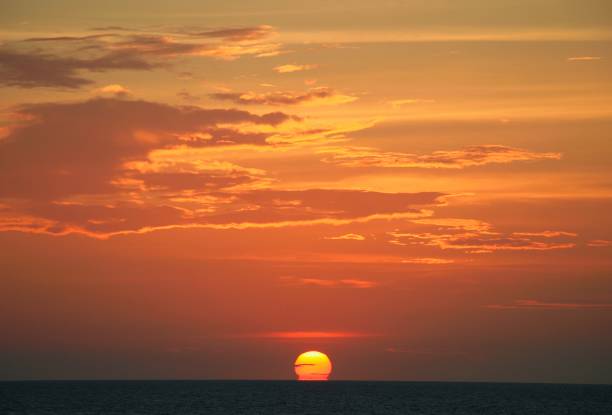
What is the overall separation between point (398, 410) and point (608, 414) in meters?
34.7

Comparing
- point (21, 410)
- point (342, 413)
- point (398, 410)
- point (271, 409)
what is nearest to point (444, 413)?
point (398, 410)

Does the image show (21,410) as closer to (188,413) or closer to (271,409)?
(188,413)

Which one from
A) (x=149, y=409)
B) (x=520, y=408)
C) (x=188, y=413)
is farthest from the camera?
(x=520, y=408)

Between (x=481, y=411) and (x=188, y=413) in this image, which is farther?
(x=481, y=411)

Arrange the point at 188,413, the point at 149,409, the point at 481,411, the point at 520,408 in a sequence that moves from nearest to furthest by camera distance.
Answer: the point at 188,413
the point at 149,409
the point at 481,411
the point at 520,408

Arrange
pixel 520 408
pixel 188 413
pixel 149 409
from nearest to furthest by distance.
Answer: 1. pixel 188 413
2. pixel 149 409
3. pixel 520 408

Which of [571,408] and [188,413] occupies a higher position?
[571,408]

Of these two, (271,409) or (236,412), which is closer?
(236,412)

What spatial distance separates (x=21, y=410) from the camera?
13588 centimetres

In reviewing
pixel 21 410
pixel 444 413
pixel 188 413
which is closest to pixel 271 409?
pixel 188 413

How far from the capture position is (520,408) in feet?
537

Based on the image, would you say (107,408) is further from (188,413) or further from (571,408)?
(571,408)

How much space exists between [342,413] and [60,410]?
43.6 metres

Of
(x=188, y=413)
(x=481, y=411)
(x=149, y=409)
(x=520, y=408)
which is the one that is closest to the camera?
(x=188, y=413)
